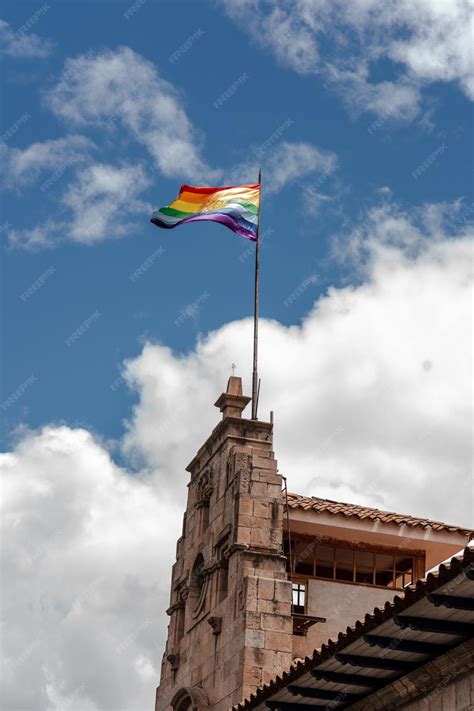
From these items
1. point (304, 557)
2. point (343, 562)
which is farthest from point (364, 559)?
point (304, 557)

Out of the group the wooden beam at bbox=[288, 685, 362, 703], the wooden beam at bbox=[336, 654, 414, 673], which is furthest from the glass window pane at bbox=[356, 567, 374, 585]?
the wooden beam at bbox=[336, 654, 414, 673]

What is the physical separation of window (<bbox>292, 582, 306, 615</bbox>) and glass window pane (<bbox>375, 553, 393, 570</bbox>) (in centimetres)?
226

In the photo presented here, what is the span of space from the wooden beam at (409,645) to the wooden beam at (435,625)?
0.60 metres

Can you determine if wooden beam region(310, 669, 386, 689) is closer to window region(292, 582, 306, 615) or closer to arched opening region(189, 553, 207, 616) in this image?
window region(292, 582, 306, 615)

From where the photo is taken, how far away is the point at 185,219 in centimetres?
2941

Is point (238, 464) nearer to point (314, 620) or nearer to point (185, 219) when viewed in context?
point (314, 620)

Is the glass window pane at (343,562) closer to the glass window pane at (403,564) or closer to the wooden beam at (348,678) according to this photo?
the glass window pane at (403,564)

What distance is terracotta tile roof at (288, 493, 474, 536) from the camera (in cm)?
2542

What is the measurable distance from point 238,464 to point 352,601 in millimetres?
4099

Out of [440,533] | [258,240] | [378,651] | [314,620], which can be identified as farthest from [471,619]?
[258,240]

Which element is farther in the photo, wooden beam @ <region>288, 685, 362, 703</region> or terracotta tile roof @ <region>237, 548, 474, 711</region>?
wooden beam @ <region>288, 685, 362, 703</region>

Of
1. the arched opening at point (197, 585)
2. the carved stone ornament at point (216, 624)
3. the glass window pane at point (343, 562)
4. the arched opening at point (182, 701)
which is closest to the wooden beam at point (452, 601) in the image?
the carved stone ornament at point (216, 624)

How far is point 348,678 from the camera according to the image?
16406 mm

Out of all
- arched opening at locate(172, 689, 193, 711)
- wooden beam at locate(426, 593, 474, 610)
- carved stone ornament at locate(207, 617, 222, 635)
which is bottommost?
wooden beam at locate(426, 593, 474, 610)
